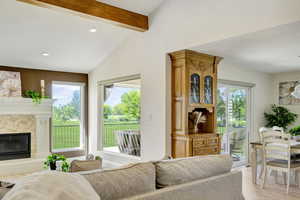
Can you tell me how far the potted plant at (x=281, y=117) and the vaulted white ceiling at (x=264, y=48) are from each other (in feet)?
4.02

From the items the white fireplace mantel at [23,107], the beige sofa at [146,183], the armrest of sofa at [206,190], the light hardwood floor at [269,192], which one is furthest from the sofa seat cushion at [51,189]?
the white fireplace mantel at [23,107]

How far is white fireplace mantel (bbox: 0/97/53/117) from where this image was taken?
5621 mm

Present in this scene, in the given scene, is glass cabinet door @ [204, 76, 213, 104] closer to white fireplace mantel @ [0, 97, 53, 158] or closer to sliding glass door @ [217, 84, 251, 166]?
sliding glass door @ [217, 84, 251, 166]

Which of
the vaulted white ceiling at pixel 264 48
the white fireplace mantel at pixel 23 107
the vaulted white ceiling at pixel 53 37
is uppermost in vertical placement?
the vaulted white ceiling at pixel 53 37

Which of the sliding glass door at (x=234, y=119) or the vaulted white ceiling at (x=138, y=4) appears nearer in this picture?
the vaulted white ceiling at (x=138, y=4)

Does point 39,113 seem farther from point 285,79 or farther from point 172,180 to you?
point 285,79

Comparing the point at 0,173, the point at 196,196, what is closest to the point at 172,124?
the point at 196,196

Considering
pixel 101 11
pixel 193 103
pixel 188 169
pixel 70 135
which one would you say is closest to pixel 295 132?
pixel 193 103

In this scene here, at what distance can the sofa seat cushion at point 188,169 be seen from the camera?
1.90 meters

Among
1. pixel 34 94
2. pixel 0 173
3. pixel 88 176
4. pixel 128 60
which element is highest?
pixel 128 60

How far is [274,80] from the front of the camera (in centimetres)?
710

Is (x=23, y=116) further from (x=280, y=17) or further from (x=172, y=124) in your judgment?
(x=280, y=17)

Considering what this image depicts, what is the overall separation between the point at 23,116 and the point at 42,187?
547 centimetres

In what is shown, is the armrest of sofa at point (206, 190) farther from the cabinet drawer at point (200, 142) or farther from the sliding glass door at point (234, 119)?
the sliding glass door at point (234, 119)
